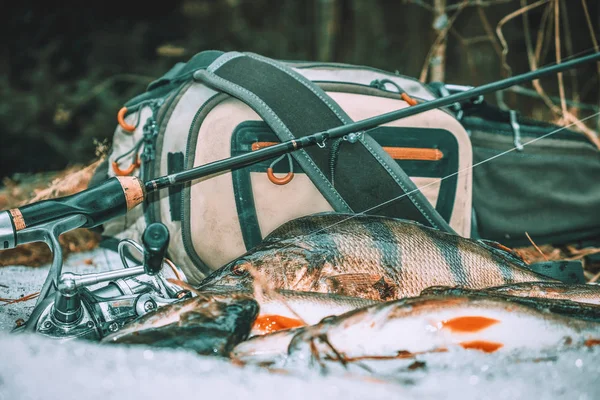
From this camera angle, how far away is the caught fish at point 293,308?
4.31 ft

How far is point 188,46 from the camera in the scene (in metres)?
5.77

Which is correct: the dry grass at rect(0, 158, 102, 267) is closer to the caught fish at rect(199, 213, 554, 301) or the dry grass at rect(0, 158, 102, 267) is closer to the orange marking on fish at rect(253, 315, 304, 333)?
the caught fish at rect(199, 213, 554, 301)

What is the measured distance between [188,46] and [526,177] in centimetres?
424

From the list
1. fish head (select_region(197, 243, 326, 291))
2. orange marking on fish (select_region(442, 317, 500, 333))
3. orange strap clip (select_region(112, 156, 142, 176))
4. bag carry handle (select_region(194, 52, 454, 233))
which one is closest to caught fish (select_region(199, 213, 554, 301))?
fish head (select_region(197, 243, 326, 291))

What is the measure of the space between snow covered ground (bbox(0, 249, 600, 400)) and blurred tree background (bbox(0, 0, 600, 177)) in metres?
3.60

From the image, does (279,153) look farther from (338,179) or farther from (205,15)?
(205,15)

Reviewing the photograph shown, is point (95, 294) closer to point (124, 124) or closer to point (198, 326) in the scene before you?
point (198, 326)

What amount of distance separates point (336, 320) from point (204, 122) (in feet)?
2.85

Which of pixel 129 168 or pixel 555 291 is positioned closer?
pixel 555 291

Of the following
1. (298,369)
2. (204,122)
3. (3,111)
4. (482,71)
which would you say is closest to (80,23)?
(3,111)

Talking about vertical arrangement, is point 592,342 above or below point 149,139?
below

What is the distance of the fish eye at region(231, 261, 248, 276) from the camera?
5.08 ft

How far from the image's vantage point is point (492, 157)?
2.20 metres

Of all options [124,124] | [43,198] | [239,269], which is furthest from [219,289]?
[43,198]
